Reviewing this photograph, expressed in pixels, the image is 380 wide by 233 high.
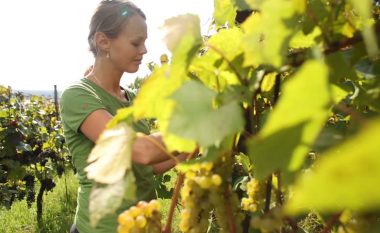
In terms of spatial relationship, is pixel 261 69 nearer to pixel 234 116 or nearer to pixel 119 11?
pixel 234 116

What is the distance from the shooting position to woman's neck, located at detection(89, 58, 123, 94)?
8.36ft

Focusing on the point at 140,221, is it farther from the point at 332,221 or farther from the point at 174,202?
the point at 332,221

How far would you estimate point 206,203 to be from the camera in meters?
0.72

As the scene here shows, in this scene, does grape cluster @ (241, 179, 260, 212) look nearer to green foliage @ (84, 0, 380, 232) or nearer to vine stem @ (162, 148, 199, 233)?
green foliage @ (84, 0, 380, 232)

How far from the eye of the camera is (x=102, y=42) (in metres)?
2.64

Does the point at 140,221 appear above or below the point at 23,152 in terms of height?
above

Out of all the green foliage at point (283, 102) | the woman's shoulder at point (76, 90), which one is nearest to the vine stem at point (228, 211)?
the green foliage at point (283, 102)

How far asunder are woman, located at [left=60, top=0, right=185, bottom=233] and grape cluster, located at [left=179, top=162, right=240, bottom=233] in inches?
47.4

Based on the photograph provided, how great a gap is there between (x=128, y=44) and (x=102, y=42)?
0.16 meters

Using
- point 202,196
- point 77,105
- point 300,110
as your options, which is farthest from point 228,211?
point 77,105

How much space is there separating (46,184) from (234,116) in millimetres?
8083

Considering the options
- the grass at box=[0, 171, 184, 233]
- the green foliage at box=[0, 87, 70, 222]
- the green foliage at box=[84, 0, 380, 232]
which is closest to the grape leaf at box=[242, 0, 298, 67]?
the green foliage at box=[84, 0, 380, 232]

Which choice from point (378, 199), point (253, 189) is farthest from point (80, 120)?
point (378, 199)

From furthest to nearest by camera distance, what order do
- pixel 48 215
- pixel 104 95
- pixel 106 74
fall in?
1. pixel 48 215
2. pixel 106 74
3. pixel 104 95
